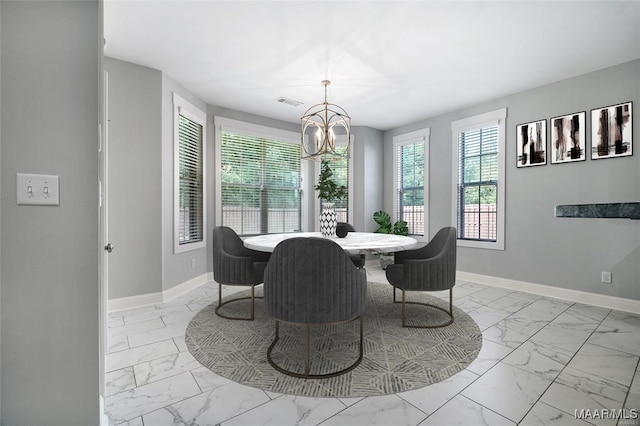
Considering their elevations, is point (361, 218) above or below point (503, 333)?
above

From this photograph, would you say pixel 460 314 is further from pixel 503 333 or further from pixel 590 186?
A: pixel 590 186

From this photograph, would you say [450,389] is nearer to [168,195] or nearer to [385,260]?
[168,195]

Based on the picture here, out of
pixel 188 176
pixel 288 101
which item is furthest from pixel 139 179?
pixel 288 101

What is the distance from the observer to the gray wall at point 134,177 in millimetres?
3072

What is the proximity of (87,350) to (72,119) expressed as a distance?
92 cm

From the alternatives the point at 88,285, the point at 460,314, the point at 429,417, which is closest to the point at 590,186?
the point at 460,314

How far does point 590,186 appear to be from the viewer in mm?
3354

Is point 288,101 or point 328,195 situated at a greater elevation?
point 288,101

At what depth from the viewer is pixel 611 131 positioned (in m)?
3.19

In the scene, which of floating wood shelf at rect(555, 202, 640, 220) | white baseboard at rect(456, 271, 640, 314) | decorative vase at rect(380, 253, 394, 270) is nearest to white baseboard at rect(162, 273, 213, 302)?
decorative vase at rect(380, 253, 394, 270)

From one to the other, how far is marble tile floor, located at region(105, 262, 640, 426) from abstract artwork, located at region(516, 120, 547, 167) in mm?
2067

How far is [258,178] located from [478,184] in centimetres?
348

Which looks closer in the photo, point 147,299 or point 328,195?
point 328,195

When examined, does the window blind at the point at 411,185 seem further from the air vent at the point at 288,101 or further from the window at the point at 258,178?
the air vent at the point at 288,101
